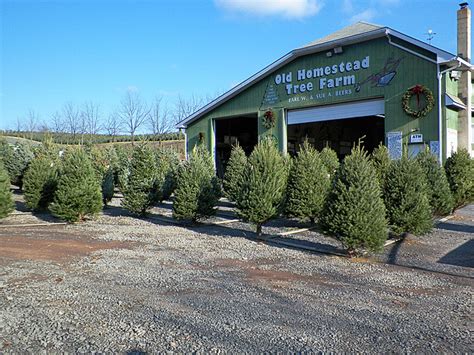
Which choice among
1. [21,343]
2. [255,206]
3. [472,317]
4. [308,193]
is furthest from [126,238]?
[472,317]

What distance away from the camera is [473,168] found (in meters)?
14.7

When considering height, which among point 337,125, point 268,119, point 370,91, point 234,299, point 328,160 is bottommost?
point 234,299

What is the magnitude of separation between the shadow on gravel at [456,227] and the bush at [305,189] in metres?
3.41

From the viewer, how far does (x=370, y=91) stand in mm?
19141

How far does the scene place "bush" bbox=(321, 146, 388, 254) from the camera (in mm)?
A: 7652

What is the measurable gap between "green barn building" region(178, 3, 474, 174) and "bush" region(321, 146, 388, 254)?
34.4 feet

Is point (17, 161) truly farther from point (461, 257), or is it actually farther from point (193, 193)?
point (461, 257)

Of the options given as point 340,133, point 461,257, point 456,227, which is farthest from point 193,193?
point 340,133

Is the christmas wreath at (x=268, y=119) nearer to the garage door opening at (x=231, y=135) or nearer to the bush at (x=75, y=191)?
the garage door opening at (x=231, y=135)

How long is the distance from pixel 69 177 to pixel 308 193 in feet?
23.4

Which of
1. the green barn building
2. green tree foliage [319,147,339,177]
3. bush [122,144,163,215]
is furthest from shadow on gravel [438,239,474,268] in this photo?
bush [122,144,163,215]

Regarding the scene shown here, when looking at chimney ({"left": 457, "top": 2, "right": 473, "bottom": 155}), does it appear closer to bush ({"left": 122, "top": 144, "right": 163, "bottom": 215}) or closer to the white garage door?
the white garage door

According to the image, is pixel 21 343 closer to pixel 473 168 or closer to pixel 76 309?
pixel 76 309

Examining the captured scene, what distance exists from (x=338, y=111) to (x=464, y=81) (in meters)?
5.60
